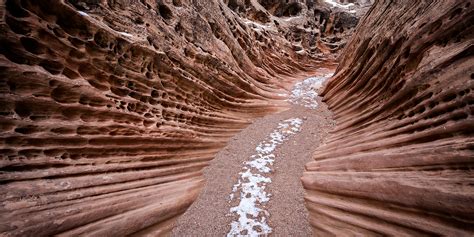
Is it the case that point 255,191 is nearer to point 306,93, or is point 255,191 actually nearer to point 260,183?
point 260,183

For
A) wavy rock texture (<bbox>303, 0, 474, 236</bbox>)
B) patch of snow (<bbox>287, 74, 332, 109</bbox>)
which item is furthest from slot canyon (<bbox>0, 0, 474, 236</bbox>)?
patch of snow (<bbox>287, 74, 332, 109</bbox>)

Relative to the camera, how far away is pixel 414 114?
11.1 ft

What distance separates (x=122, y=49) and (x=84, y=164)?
2.15 m

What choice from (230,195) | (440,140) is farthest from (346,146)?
(230,195)

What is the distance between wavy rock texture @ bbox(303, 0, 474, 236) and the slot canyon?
2cm

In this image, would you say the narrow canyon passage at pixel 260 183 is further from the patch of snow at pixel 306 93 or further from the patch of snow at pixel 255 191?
the patch of snow at pixel 306 93

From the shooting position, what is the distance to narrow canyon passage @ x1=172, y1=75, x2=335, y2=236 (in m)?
3.51

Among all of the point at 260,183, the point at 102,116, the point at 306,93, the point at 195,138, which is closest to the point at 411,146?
the point at 260,183

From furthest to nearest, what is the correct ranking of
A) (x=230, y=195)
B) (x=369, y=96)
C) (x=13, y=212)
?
(x=369, y=96) → (x=230, y=195) → (x=13, y=212)

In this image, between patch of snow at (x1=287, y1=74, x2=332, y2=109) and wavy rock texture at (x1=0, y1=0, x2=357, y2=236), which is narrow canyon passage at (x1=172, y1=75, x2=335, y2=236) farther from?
patch of snow at (x1=287, y1=74, x2=332, y2=109)

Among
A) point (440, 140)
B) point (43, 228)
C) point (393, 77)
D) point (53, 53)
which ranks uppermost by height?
point (393, 77)

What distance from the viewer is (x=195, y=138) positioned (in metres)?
5.03

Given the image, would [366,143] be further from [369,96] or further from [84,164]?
[84,164]

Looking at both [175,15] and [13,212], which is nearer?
[13,212]
